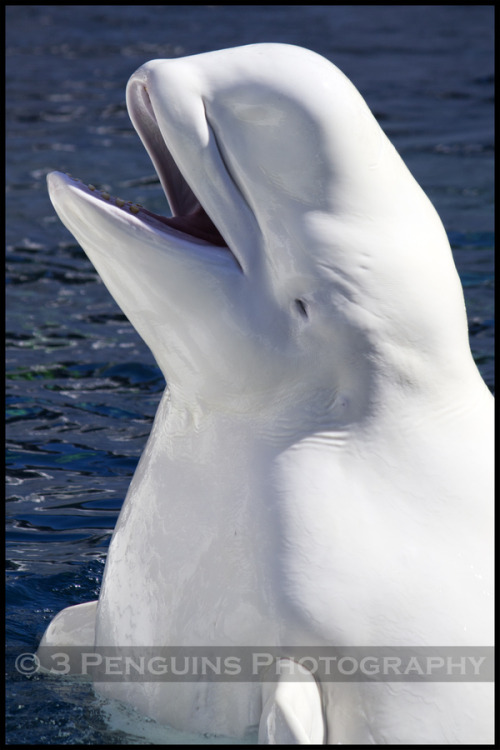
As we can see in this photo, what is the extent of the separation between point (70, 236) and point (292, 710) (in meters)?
8.90

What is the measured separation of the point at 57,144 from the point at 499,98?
589 centimetres

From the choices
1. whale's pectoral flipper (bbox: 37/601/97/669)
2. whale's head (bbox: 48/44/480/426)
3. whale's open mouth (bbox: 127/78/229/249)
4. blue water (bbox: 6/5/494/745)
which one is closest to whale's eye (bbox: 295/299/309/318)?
whale's head (bbox: 48/44/480/426)

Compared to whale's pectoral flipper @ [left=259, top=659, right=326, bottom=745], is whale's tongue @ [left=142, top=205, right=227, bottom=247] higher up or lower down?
higher up

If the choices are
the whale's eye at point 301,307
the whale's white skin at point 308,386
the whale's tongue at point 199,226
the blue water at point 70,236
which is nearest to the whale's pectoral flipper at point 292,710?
the whale's white skin at point 308,386

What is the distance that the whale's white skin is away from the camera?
3770 millimetres

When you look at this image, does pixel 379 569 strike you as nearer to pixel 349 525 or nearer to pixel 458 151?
pixel 349 525

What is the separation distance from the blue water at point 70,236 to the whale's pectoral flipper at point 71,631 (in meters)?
0.13

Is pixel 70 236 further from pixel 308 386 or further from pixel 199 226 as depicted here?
pixel 308 386

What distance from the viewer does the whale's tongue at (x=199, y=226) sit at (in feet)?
13.3

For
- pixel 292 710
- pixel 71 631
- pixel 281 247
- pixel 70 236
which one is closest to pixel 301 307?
pixel 281 247

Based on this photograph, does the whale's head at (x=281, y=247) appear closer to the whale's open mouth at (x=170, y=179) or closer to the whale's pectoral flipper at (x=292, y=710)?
the whale's open mouth at (x=170, y=179)

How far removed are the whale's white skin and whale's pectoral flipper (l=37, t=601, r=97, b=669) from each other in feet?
2.58

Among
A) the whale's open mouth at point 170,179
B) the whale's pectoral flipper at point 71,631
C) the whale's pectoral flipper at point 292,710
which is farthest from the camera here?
the whale's pectoral flipper at point 71,631

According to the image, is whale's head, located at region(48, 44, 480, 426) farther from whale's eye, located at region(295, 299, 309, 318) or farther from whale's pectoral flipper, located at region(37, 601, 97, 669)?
whale's pectoral flipper, located at region(37, 601, 97, 669)
